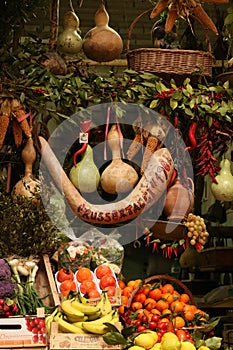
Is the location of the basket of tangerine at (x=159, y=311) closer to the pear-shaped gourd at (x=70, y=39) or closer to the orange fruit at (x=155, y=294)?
the orange fruit at (x=155, y=294)

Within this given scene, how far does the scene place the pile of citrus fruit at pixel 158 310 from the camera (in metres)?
4.95

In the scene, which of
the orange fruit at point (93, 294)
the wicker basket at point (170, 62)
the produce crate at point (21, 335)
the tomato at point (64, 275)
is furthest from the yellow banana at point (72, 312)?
the wicker basket at point (170, 62)

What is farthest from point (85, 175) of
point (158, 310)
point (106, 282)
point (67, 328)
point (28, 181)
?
point (67, 328)

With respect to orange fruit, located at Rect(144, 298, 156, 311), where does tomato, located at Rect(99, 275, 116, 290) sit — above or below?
above

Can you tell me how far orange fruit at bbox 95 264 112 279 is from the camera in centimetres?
468

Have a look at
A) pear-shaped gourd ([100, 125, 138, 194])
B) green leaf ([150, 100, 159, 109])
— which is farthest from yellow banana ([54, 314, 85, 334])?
green leaf ([150, 100, 159, 109])

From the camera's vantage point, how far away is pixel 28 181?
488 cm

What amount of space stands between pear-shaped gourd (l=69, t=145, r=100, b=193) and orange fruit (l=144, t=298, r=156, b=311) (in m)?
0.89

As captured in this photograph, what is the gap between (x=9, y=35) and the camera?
510 cm

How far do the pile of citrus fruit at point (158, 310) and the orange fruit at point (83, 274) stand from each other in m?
0.47

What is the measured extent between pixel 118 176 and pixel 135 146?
0.30 meters

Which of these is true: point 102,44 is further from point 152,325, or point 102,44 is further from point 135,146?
point 152,325

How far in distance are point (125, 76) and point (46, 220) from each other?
1.06 m

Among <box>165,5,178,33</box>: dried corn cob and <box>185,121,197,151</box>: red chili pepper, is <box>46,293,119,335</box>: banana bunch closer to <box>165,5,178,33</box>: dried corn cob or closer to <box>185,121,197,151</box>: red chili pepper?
<box>185,121,197,151</box>: red chili pepper
